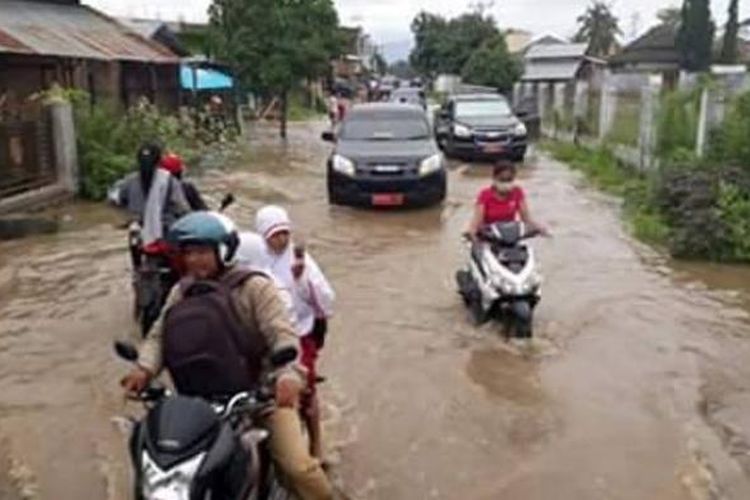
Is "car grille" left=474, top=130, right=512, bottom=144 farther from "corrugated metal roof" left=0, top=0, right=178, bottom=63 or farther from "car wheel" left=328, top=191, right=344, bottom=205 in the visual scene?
"corrugated metal roof" left=0, top=0, right=178, bottom=63

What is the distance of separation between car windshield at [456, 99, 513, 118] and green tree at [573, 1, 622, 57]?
188 feet

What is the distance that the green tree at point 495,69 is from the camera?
45.0m

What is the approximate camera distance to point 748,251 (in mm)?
10875

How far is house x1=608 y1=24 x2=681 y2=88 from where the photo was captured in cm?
4719

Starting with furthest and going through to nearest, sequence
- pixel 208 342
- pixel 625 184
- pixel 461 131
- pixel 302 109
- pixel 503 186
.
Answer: pixel 302 109, pixel 461 131, pixel 625 184, pixel 503 186, pixel 208 342

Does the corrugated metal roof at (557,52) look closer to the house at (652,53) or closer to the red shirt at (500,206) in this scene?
the house at (652,53)

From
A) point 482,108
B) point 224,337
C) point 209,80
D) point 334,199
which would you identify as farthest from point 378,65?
point 224,337

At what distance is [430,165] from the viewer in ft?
48.8

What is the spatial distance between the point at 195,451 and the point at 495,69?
43.4m

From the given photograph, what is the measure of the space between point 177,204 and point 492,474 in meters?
3.28

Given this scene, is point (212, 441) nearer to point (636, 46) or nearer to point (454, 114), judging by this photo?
point (454, 114)

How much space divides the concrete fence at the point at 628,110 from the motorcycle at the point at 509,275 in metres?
6.47

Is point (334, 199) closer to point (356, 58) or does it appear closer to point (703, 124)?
point (703, 124)

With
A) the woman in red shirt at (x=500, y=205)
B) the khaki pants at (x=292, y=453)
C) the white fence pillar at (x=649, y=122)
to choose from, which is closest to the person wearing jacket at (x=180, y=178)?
the woman in red shirt at (x=500, y=205)
